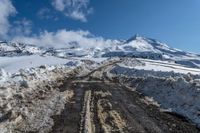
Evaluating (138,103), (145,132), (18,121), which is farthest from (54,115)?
(138,103)

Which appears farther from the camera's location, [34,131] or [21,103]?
[21,103]

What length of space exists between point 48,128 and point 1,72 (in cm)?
2641

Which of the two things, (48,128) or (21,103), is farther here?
(21,103)

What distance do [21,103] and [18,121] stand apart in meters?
5.44

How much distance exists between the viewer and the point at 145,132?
54.7 feet

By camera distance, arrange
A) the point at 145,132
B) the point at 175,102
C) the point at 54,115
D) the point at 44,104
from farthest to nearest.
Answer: the point at 175,102 → the point at 44,104 → the point at 54,115 → the point at 145,132

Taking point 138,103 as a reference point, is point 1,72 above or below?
above

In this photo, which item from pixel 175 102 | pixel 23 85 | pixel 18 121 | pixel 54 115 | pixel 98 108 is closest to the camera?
pixel 18 121

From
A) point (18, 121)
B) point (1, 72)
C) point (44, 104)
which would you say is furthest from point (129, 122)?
point (1, 72)

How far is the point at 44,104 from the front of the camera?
24219 mm

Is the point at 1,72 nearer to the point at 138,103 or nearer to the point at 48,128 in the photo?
the point at 138,103

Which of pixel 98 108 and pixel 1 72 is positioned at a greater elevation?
pixel 1 72

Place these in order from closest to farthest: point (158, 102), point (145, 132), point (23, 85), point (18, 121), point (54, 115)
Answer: point (145, 132) → point (18, 121) → point (54, 115) → point (158, 102) → point (23, 85)

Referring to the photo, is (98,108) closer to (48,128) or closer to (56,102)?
(56,102)
